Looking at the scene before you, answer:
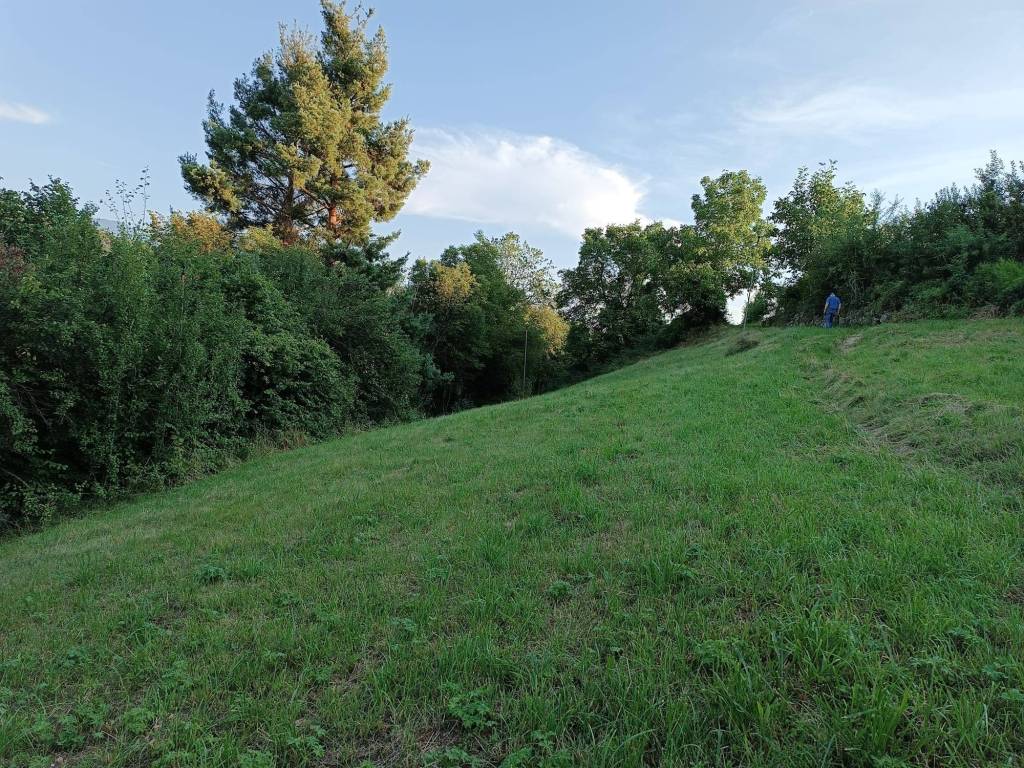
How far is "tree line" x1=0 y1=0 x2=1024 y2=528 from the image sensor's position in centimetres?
748

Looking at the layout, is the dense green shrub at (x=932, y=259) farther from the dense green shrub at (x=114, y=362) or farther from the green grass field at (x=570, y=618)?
the dense green shrub at (x=114, y=362)

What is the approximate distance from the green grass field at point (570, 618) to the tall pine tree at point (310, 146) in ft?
59.9

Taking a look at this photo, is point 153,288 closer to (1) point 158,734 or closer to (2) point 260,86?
(1) point 158,734

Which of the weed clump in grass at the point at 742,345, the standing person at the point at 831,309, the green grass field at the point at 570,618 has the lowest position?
the green grass field at the point at 570,618

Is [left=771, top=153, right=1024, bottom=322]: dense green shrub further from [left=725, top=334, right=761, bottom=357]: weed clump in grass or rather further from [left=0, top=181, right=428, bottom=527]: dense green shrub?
[left=0, top=181, right=428, bottom=527]: dense green shrub

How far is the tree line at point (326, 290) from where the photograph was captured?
24.6 feet

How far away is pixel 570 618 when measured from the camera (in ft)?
8.87

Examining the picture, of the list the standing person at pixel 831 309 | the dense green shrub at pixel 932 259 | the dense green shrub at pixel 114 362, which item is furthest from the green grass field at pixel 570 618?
the standing person at pixel 831 309

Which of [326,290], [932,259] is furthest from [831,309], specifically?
[326,290]

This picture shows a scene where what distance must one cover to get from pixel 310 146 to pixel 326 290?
8244 millimetres

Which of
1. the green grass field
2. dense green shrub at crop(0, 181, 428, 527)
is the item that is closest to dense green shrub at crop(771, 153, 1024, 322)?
the green grass field

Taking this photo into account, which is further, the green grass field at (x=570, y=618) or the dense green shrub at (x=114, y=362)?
the dense green shrub at (x=114, y=362)

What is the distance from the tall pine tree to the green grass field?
18261 millimetres

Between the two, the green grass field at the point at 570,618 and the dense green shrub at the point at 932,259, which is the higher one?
the dense green shrub at the point at 932,259
